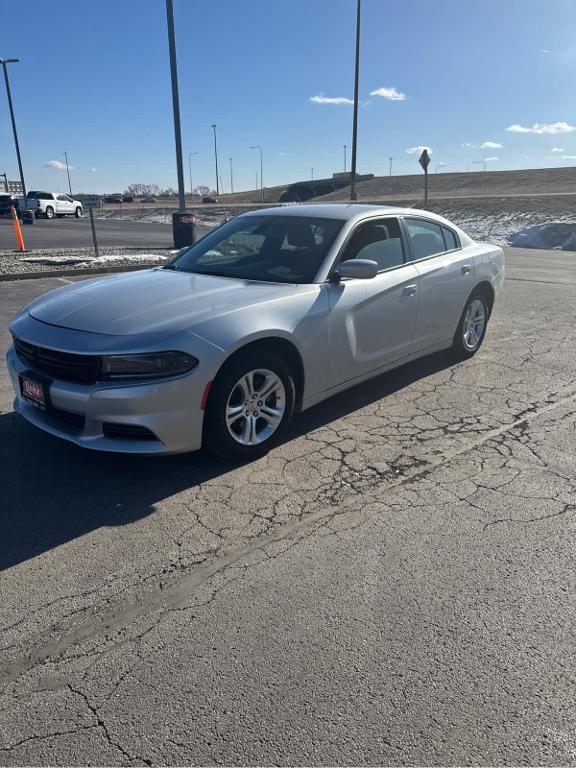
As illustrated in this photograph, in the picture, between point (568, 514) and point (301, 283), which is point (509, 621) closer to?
point (568, 514)

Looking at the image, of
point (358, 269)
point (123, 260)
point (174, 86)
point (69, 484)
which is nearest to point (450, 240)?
point (358, 269)

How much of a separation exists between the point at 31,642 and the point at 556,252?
755 inches

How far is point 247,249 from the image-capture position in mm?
4961

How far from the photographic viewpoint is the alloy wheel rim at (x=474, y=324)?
6082 millimetres

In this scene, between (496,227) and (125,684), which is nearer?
(125,684)

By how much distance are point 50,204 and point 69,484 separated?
39148 mm

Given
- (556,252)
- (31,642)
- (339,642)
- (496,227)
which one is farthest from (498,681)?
(496,227)

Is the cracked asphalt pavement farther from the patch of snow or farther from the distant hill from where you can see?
the distant hill

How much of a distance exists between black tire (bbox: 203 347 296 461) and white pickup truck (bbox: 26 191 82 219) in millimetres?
36731

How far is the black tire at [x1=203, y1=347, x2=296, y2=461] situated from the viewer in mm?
3613

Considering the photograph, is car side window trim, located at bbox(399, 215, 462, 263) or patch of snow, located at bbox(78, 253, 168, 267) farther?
patch of snow, located at bbox(78, 253, 168, 267)

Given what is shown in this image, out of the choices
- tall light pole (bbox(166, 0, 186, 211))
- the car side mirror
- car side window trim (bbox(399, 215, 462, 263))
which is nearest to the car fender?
the car side mirror

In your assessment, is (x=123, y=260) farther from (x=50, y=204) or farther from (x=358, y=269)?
(x=50, y=204)

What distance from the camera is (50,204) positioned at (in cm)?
3819
